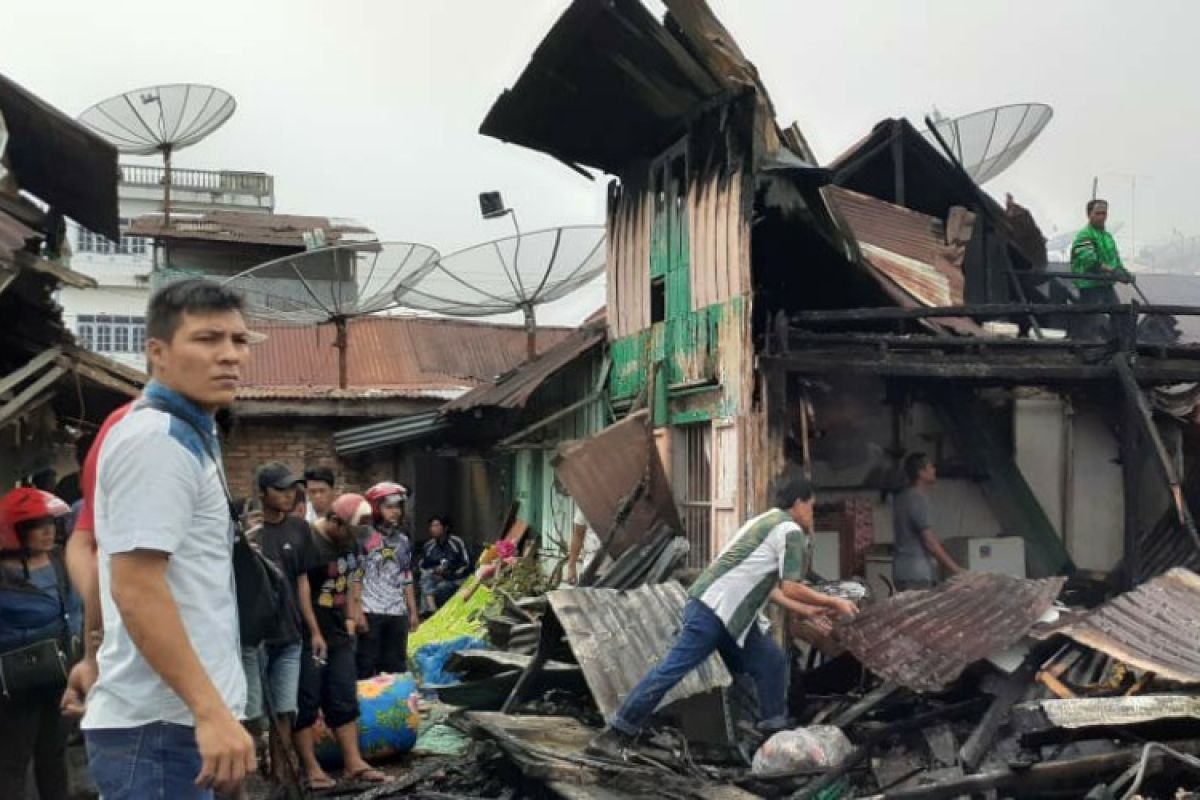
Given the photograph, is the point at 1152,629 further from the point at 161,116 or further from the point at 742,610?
the point at 161,116

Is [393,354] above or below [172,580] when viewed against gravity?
above

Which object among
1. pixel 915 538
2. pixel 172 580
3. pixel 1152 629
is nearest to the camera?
pixel 172 580

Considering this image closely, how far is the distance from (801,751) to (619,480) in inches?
202

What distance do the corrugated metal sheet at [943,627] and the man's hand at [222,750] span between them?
4.90 metres

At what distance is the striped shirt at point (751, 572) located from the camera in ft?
21.8

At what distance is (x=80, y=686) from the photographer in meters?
3.19

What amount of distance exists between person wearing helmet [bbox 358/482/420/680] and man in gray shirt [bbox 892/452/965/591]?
427 centimetres

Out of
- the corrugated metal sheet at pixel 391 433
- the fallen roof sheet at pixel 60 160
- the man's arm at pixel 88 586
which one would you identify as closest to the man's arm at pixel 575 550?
the corrugated metal sheet at pixel 391 433

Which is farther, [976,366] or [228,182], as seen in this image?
[228,182]

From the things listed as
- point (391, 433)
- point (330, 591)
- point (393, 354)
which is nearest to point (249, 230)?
point (393, 354)

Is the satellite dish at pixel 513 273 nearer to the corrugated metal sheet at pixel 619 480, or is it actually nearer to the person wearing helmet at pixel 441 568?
the person wearing helmet at pixel 441 568

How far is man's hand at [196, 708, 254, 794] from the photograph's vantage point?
A: 230cm

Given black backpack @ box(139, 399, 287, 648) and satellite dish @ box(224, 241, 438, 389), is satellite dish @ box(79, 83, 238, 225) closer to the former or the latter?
satellite dish @ box(224, 241, 438, 389)

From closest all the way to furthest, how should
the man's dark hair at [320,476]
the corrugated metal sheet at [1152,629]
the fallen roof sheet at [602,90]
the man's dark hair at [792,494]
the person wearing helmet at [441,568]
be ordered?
the corrugated metal sheet at [1152,629], the man's dark hair at [792,494], the man's dark hair at [320,476], the fallen roof sheet at [602,90], the person wearing helmet at [441,568]
